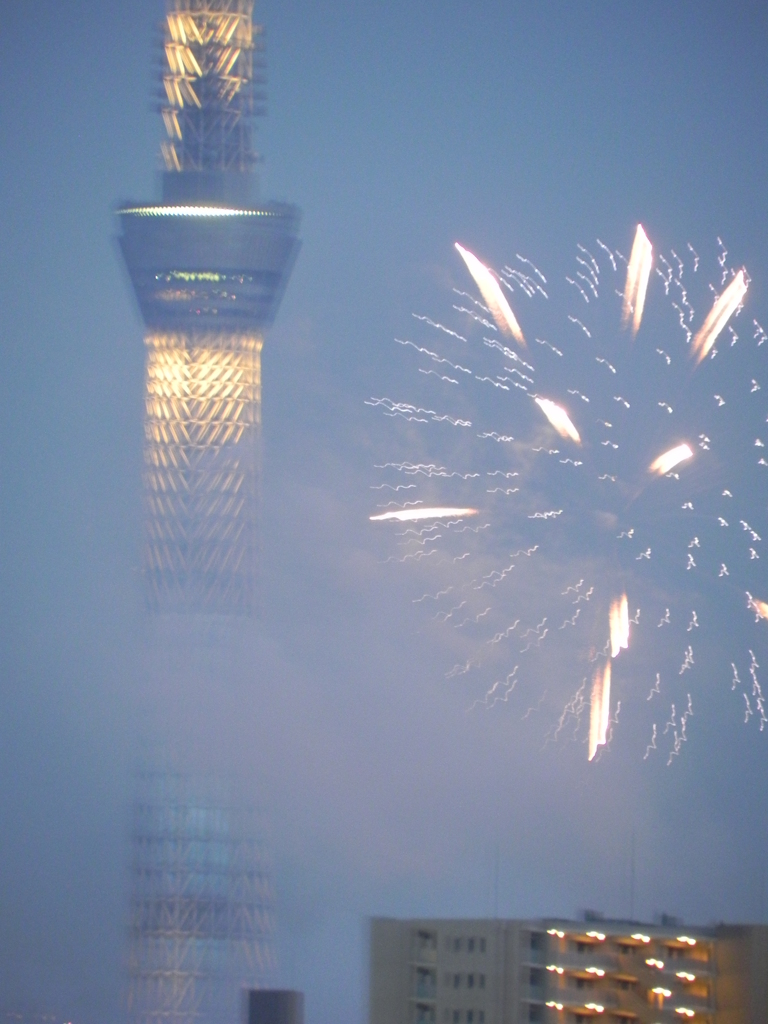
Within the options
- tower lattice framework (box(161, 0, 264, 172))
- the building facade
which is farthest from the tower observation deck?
the building facade

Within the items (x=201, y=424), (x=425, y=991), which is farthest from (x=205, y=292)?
(x=425, y=991)

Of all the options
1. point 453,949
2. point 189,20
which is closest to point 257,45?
point 189,20

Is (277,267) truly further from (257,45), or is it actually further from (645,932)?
(645,932)

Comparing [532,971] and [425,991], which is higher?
[532,971]

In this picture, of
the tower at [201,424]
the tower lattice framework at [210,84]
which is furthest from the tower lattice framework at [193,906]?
the tower lattice framework at [210,84]

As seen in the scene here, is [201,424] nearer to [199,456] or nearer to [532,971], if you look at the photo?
[199,456]

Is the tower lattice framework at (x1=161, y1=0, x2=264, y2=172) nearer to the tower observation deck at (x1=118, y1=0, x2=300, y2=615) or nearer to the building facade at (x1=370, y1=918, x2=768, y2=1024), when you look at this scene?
the tower observation deck at (x1=118, y1=0, x2=300, y2=615)

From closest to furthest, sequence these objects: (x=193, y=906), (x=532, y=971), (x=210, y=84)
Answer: (x=532, y=971)
(x=210, y=84)
(x=193, y=906)
